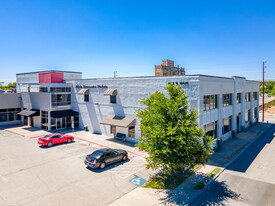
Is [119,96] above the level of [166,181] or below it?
above

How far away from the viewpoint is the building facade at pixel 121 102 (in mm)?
20969

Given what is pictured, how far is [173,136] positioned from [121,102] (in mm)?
14205

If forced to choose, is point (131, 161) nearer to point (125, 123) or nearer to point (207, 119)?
point (125, 123)

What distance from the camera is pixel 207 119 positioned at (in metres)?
21.0

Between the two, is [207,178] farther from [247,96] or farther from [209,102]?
[247,96]

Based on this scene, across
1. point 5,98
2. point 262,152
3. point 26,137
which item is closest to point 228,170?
point 262,152

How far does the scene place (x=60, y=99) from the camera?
32.1 metres

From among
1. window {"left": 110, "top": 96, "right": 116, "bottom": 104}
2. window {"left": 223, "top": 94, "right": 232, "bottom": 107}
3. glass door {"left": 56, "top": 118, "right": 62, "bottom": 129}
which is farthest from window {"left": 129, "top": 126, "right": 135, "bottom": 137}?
glass door {"left": 56, "top": 118, "right": 62, "bottom": 129}

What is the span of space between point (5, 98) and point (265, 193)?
1618 inches

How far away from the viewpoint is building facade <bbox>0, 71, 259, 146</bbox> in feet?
68.8

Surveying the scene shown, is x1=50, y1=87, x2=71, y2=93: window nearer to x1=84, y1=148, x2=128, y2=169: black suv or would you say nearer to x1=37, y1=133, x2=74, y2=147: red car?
x1=37, y1=133, x2=74, y2=147: red car

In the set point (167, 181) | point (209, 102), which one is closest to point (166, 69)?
point (209, 102)

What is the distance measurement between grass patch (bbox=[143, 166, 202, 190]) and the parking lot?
42.5 inches

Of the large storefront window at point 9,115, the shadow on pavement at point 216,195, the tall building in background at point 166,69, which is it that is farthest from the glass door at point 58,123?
the shadow on pavement at point 216,195
